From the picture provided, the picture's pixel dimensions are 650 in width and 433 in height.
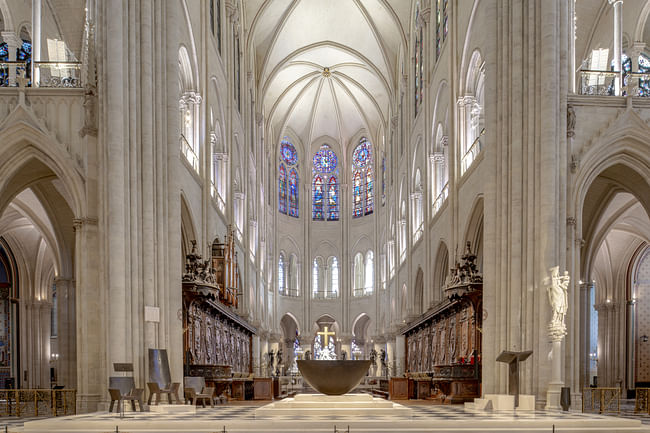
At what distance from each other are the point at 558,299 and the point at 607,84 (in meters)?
7.50

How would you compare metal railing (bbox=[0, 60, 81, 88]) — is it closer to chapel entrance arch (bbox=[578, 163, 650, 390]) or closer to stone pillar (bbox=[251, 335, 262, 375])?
chapel entrance arch (bbox=[578, 163, 650, 390])

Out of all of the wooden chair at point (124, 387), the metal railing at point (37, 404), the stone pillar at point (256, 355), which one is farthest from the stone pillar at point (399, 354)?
the wooden chair at point (124, 387)

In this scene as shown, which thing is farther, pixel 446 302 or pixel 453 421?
pixel 446 302

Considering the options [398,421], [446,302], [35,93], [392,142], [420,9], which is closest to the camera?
[398,421]

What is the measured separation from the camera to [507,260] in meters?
17.9

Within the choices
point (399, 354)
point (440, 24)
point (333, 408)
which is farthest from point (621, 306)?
point (333, 408)

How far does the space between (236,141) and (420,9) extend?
34.6 ft

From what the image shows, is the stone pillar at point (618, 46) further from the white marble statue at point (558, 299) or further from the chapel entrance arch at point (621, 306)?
the chapel entrance arch at point (621, 306)

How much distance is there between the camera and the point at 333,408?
13.0 meters

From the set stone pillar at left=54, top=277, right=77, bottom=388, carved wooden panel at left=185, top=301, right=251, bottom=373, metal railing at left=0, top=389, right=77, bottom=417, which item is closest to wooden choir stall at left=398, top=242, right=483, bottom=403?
carved wooden panel at left=185, top=301, right=251, bottom=373

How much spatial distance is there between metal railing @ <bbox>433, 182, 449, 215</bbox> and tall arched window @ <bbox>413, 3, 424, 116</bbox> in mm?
6049

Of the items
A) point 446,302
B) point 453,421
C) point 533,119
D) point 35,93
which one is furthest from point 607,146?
point 35,93

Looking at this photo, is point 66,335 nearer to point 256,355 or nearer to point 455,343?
point 455,343

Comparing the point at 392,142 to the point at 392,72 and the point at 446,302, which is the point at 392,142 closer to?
the point at 392,72
